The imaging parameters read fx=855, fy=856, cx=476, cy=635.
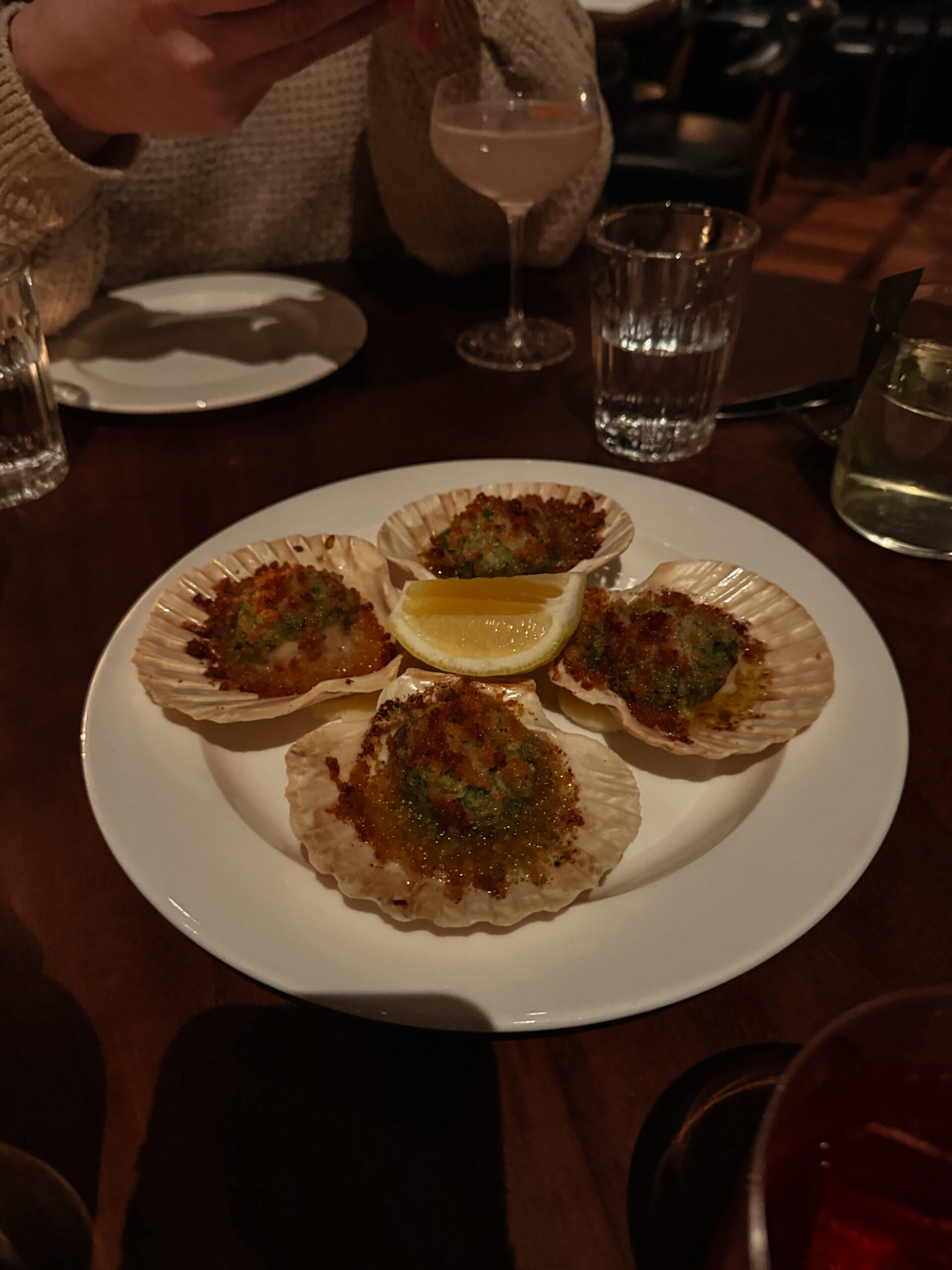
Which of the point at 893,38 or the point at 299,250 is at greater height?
the point at 893,38

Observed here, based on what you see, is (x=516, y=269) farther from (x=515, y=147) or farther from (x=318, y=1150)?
(x=318, y=1150)

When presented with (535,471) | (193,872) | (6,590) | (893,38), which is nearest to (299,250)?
(535,471)

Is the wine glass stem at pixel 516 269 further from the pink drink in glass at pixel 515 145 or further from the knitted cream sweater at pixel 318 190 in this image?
the knitted cream sweater at pixel 318 190

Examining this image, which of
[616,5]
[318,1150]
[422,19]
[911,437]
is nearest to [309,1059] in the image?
[318,1150]

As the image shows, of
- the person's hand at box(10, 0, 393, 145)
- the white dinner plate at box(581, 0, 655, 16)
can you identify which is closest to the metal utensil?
the person's hand at box(10, 0, 393, 145)

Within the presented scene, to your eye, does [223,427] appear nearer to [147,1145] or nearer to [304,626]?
[304,626]

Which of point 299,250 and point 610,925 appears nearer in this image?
point 610,925

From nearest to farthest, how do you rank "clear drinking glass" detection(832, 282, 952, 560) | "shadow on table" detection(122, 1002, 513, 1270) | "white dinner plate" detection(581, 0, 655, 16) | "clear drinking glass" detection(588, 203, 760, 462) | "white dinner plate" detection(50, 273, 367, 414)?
"shadow on table" detection(122, 1002, 513, 1270) < "clear drinking glass" detection(832, 282, 952, 560) < "clear drinking glass" detection(588, 203, 760, 462) < "white dinner plate" detection(50, 273, 367, 414) < "white dinner plate" detection(581, 0, 655, 16)

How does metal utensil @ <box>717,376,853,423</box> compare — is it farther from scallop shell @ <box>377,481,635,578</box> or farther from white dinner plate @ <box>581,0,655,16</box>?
white dinner plate @ <box>581,0,655,16</box>
